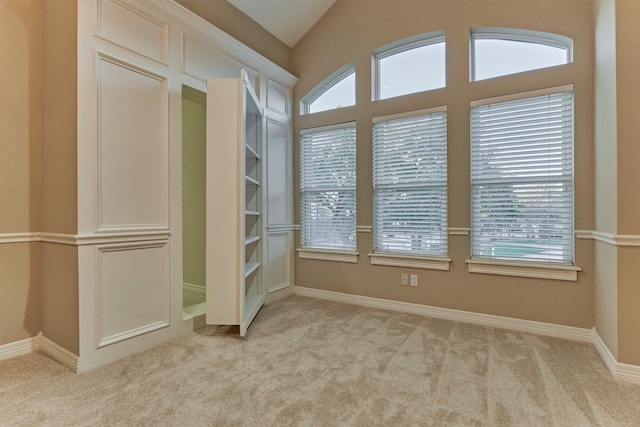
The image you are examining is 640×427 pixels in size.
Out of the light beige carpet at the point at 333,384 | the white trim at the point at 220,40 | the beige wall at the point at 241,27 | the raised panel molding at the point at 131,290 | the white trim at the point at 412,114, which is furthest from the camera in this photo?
the white trim at the point at 412,114

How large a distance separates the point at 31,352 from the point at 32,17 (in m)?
2.63

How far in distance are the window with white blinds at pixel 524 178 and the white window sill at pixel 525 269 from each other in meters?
0.07

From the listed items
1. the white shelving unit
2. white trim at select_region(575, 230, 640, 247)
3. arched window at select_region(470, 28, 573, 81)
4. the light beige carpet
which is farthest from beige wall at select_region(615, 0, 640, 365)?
the white shelving unit

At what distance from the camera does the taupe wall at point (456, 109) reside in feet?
8.84

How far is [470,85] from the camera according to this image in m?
3.13

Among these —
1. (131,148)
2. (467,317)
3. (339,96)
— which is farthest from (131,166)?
(467,317)

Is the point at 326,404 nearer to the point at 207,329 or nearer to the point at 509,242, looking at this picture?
the point at 207,329

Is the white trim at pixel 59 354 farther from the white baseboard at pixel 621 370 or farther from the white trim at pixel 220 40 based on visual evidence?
the white baseboard at pixel 621 370

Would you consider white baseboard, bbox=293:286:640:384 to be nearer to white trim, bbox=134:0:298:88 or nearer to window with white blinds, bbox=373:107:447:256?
window with white blinds, bbox=373:107:447:256

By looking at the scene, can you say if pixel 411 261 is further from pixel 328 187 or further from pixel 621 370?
pixel 621 370

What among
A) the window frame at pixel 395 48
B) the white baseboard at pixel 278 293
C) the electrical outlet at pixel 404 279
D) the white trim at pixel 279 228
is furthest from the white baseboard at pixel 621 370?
the white trim at pixel 279 228

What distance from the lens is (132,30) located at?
8.05ft

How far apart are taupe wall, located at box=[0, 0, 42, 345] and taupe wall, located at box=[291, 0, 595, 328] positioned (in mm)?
2635

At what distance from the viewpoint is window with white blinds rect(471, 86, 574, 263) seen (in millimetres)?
2777
